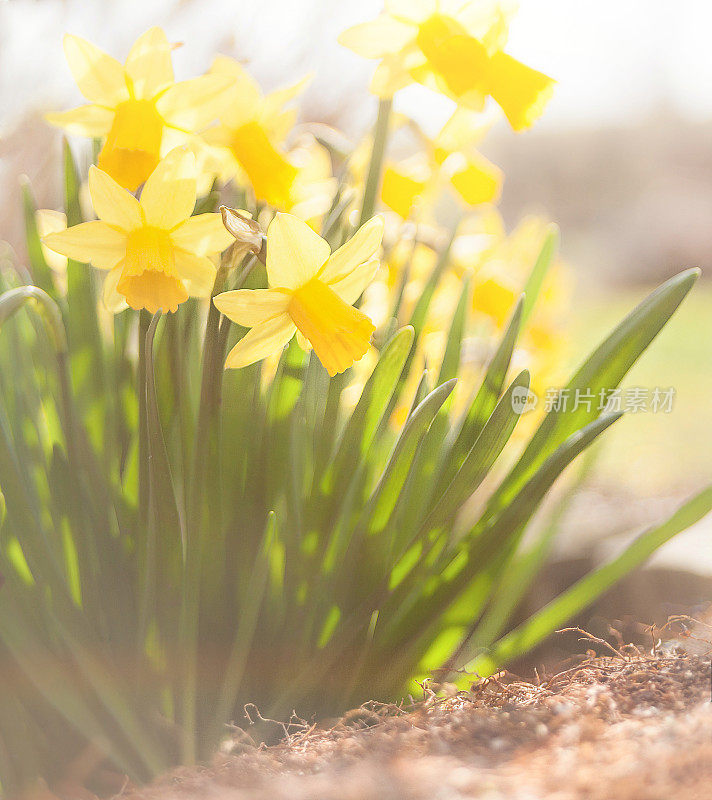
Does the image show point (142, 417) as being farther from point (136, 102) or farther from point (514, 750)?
point (514, 750)

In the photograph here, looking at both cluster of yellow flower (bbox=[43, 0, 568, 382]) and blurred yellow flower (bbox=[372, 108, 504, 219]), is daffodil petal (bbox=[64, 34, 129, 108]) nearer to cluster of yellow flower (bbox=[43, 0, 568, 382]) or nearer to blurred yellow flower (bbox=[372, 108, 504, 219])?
cluster of yellow flower (bbox=[43, 0, 568, 382])

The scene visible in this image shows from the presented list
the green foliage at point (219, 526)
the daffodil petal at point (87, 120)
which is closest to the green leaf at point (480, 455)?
the green foliage at point (219, 526)

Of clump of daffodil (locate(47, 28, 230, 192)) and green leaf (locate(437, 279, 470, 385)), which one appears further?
green leaf (locate(437, 279, 470, 385))

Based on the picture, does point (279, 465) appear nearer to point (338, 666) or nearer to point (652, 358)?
point (338, 666)

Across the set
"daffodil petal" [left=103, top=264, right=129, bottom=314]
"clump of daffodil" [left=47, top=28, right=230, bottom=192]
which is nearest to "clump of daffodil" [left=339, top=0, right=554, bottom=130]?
"clump of daffodil" [left=47, top=28, right=230, bottom=192]

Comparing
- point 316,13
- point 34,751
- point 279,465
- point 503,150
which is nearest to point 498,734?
point 279,465

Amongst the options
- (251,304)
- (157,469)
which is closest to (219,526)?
(157,469)
